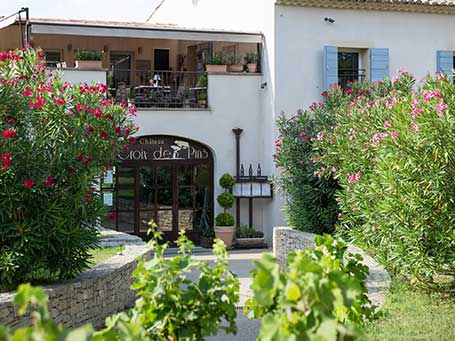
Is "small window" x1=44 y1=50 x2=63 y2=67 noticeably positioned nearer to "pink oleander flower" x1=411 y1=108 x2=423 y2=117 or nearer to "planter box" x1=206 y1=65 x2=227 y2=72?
"planter box" x1=206 y1=65 x2=227 y2=72

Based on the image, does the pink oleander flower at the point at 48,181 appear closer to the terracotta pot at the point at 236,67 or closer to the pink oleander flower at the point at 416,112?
the pink oleander flower at the point at 416,112

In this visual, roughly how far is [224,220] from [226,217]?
0.33 feet

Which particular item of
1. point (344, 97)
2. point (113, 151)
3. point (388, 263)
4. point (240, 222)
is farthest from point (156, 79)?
point (388, 263)

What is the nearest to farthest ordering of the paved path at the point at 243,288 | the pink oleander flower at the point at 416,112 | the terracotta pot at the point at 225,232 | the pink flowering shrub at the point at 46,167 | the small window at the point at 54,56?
1. the pink flowering shrub at the point at 46,167
2. the pink oleander flower at the point at 416,112
3. the paved path at the point at 243,288
4. the terracotta pot at the point at 225,232
5. the small window at the point at 54,56

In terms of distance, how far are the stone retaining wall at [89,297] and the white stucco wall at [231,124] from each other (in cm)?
836

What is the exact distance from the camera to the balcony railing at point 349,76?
67.8 ft

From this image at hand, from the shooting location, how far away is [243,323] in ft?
34.5

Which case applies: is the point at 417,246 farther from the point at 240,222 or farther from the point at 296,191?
the point at 240,222

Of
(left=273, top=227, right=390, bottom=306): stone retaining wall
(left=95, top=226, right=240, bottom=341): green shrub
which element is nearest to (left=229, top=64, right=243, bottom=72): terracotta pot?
(left=273, top=227, right=390, bottom=306): stone retaining wall

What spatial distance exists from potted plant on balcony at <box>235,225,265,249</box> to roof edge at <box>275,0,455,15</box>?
5894 millimetres

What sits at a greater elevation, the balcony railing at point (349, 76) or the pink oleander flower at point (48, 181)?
the balcony railing at point (349, 76)

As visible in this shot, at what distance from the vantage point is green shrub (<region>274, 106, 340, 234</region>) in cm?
1636

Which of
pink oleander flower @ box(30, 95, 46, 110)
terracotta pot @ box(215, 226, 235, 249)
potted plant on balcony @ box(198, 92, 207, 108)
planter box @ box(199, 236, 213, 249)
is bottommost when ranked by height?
planter box @ box(199, 236, 213, 249)

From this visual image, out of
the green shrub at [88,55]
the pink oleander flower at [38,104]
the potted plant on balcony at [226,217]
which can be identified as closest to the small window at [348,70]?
the potted plant on balcony at [226,217]
